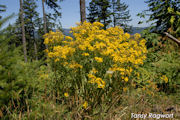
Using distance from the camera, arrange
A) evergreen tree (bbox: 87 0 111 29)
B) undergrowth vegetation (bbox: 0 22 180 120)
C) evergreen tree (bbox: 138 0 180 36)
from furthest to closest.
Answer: evergreen tree (bbox: 87 0 111 29), evergreen tree (bbox: 138 0 180 36), undergrowth vegetation (bbox: 0 22 180 120)

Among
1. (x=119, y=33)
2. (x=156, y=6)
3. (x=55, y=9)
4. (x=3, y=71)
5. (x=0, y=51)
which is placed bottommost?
(x=3, y=71)

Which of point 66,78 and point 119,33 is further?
point 119,33

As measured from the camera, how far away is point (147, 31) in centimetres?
A: 556

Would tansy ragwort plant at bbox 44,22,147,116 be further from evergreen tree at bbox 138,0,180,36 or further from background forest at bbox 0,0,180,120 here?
evergreen tree at bbox 138,0,180,36

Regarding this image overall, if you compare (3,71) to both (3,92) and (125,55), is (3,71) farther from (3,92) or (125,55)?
(125,55)

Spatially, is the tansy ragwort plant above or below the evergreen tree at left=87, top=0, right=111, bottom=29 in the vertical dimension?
below

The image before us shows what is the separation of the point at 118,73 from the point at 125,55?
42 centimetres

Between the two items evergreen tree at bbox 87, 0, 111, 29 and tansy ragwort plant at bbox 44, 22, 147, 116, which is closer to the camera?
tansy ragwort plant at bbox 44, 22, 147, 116

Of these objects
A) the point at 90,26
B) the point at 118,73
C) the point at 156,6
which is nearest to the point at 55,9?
the point at 156,6

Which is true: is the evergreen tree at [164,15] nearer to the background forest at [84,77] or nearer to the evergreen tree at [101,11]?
the background forest at [84,77]

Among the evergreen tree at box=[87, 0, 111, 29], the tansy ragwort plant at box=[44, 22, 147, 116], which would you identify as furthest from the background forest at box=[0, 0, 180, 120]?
the evergreen tree at box=[87, 0, 111, 29]

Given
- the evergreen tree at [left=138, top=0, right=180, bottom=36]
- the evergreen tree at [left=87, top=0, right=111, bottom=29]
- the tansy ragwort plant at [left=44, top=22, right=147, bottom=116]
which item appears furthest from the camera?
the evergreen tree at [left=87, top=0, right=111, bottom=29]

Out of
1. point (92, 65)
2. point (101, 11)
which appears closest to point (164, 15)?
point (92, 65)

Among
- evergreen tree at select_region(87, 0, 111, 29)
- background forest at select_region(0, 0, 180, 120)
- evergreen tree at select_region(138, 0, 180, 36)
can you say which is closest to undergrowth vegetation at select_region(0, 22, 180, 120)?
background forest at select_region(0, 0, 180, 120)
